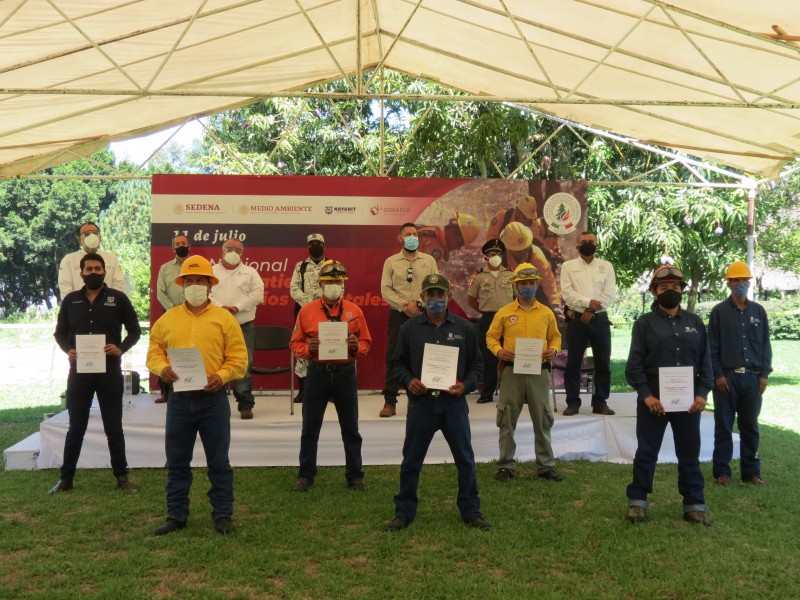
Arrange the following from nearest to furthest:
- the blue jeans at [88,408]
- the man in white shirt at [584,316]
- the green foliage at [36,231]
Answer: the blue jeans at [88,408] → the man in white shirt at [584,316] → the green foliage at [36,231]

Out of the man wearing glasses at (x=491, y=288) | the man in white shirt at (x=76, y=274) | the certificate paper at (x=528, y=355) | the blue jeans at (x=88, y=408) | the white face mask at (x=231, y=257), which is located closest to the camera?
the blue jeans at (x=88, y=408)

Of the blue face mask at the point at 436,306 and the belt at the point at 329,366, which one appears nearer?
the blue face mask at the point at 436,306

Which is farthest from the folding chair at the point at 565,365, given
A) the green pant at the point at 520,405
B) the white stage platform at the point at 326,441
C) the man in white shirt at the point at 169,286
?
the man in white shirt at the point at 169,286

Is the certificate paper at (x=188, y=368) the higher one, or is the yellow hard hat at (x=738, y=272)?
the yellow hard hat at (x=738, y=272)

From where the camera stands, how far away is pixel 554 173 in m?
15.7

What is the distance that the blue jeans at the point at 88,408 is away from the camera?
705 centimetres

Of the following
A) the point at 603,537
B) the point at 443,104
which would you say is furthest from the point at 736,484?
the point at 443,104

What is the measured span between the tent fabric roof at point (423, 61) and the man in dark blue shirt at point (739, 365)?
1.80 metres

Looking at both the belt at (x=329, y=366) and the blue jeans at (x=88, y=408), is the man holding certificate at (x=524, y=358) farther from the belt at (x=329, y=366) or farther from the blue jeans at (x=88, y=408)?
the blue jeans at (x=88, y=408)

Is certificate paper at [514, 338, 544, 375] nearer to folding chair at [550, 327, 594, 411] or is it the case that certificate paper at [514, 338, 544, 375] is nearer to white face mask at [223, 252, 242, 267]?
folding chair at [550, 327, 594, 411]

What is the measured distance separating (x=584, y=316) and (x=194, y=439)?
4.46 metres

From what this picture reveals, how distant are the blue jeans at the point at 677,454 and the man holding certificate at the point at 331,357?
2324mm

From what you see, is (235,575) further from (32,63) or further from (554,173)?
(554,173)

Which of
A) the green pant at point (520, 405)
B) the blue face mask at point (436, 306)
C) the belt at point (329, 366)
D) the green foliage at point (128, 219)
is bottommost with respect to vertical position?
the green pant at point (520, 405)
